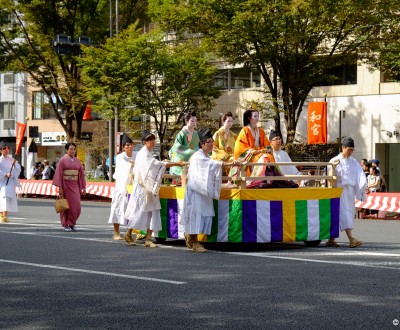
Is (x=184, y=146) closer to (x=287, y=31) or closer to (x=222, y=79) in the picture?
(x=287, y=31)

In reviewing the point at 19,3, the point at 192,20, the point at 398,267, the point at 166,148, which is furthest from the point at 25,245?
the point at 19,3

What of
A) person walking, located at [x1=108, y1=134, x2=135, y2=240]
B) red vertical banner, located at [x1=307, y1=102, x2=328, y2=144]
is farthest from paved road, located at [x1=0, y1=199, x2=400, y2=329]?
red vertical banner, located at [x1=307, y1=102, x2=328, y2=144]

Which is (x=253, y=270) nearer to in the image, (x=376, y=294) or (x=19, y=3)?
(x=376, y=294)

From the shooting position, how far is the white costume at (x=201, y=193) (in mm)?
12867

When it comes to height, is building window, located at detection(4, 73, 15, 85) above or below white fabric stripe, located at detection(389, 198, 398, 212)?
above

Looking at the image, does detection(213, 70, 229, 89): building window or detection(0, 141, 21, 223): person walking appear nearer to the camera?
detection(0, 141, 21, 223): person walking

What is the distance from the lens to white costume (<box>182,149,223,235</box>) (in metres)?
12.9

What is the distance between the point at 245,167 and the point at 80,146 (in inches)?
1082

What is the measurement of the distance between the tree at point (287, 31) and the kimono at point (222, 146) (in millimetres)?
13958

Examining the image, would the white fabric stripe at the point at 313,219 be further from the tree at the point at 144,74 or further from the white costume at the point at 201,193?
the tree at the point at 144,74

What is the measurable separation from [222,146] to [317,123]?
774 inches

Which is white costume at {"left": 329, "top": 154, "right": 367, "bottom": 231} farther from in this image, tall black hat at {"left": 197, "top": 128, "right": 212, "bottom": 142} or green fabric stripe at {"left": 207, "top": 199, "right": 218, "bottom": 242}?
tall black hat at {"left": 197, "top": 128, "right": 212, "bottom": 142}

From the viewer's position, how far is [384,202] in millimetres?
23219

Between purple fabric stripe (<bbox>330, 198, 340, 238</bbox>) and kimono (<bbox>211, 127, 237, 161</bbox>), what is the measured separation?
6.20 feet
